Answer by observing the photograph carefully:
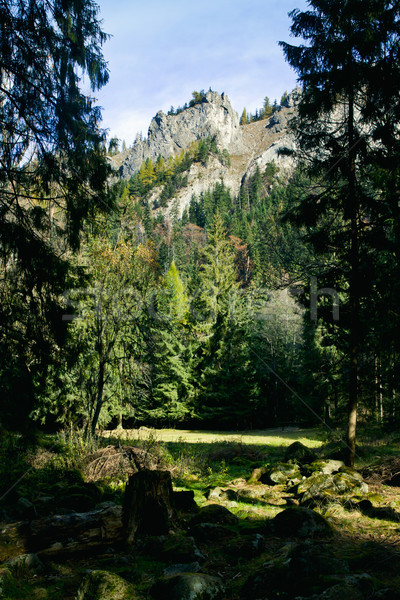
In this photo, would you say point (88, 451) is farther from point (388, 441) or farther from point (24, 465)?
point (388, 441)

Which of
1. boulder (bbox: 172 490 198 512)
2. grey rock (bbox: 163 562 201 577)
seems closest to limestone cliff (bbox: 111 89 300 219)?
boulder (bbox: 172 490 198 512)

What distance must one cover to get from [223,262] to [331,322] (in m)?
25.7

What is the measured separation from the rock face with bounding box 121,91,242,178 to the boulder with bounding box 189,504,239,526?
584 feet

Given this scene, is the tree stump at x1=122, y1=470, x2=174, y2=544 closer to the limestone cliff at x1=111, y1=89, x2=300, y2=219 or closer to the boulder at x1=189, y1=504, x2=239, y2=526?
the boulder at x1=189, y1=504, x2=239, y2=526

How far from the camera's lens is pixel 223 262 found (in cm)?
3553

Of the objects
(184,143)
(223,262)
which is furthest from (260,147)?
(223,262)

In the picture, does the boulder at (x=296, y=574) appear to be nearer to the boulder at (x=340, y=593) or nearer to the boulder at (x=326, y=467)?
the boulder at (x=340, y=593)

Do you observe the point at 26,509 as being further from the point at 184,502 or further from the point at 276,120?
the point at 276,120

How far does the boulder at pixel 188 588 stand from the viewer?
3.47 metres

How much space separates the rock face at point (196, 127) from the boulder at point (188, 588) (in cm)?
18030

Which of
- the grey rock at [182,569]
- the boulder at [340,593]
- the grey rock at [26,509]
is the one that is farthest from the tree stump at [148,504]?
the boulder at [340,593]

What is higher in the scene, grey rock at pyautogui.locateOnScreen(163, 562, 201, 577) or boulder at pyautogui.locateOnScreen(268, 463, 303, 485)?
grey rock at pyautogui.locateOnScreen(163, 562, 201, 577)

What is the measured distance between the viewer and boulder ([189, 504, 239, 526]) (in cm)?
606

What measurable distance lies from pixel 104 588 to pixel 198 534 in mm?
2296
